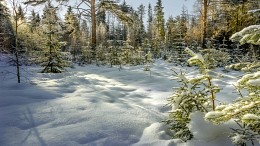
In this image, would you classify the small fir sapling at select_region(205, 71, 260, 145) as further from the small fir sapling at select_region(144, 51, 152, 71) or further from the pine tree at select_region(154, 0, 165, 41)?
the pine tree at select_region(154, 0, 165, 41)

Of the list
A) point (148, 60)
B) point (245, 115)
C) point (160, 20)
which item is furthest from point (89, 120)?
point (160, 20)

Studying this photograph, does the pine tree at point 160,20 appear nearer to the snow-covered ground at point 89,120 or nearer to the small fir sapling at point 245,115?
the snow-covered ground at point 89,120

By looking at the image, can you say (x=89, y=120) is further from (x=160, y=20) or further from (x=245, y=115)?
(x=160, y=20)

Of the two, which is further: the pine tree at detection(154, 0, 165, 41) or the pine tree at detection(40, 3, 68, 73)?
the pine tree at detection(154, 0, 165, 41)

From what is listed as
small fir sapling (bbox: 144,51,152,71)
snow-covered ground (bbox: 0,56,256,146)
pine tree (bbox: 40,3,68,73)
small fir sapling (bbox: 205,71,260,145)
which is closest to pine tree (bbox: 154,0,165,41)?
small fir sapling (bbox: 144,51,152,71)

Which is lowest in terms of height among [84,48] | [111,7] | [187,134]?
[187,134]

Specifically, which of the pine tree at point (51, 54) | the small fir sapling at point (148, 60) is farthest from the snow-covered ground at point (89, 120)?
the small fir sapling at point (148, 60)

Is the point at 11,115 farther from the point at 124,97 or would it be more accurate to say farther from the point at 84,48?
the point at 84,48

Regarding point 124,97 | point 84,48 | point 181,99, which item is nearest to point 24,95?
point 124,97

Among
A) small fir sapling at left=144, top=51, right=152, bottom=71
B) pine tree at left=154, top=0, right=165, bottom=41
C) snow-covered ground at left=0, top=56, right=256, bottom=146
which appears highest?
pine tree at left=154, top=0, right=165, bottom=41

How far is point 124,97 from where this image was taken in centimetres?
461

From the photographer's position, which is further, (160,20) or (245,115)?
(160,20)

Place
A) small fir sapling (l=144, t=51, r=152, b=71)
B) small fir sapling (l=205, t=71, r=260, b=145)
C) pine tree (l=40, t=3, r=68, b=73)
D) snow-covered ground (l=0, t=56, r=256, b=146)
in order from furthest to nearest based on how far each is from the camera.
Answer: small fir sapling (l=144, t=51, r=152, b=71) → pine tree (l=40, t=3, r=68, b=73) → snow-covered ground (l=0, t=56, r=256, b=146) → small fir sapling (l=205, t=71, r=260, b=145)

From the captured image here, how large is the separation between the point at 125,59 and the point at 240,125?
35.0ft
